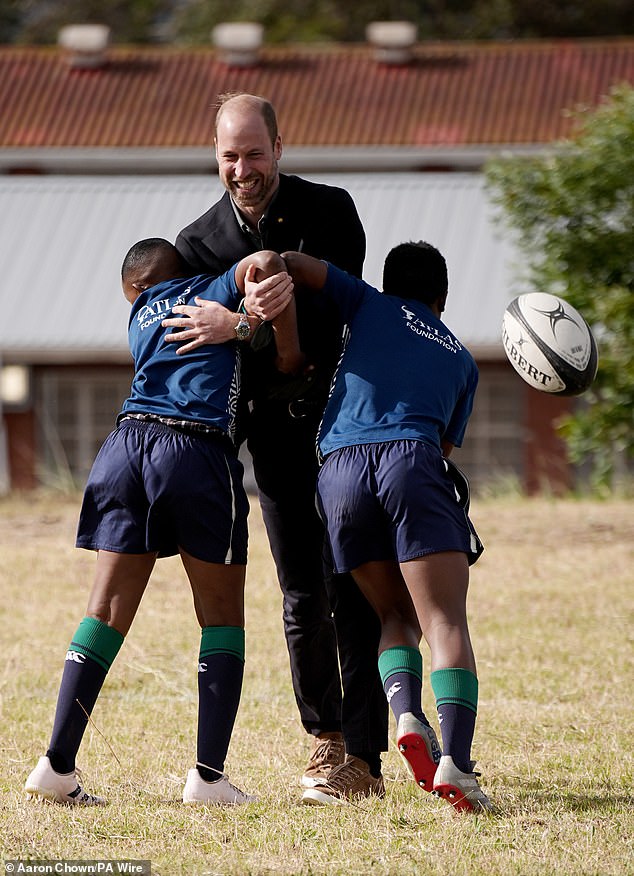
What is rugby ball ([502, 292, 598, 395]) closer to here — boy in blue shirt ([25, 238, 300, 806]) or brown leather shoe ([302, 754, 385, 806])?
boy in blue shirt ([25, 238, 300, 806])

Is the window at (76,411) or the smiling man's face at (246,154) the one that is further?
the window at (76,411)

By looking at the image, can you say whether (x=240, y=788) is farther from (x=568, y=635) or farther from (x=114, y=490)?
(x=568, y=635)

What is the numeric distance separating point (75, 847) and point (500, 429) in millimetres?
15739

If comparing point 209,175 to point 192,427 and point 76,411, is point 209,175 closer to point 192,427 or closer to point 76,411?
point 76,411

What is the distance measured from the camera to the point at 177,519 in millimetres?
4559

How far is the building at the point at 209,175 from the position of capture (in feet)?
61.8

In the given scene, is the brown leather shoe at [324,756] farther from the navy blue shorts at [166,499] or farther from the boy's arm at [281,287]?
the boy's arm at [281,287]

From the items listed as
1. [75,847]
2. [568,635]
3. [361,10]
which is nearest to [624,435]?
[568,635]

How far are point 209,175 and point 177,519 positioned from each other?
19.8m

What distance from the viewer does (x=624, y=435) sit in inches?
526

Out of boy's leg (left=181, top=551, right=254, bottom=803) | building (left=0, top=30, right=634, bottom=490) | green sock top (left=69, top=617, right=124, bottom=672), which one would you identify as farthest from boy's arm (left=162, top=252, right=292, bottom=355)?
building (left=0, top=30, right=634, bottom=490)

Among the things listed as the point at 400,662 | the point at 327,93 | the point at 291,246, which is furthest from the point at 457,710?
the point at 327,93

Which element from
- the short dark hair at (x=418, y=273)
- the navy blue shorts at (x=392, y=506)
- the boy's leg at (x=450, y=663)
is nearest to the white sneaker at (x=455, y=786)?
the boy's leg at (x=450, y=663)

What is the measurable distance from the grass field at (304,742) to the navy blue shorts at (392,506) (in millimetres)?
825
